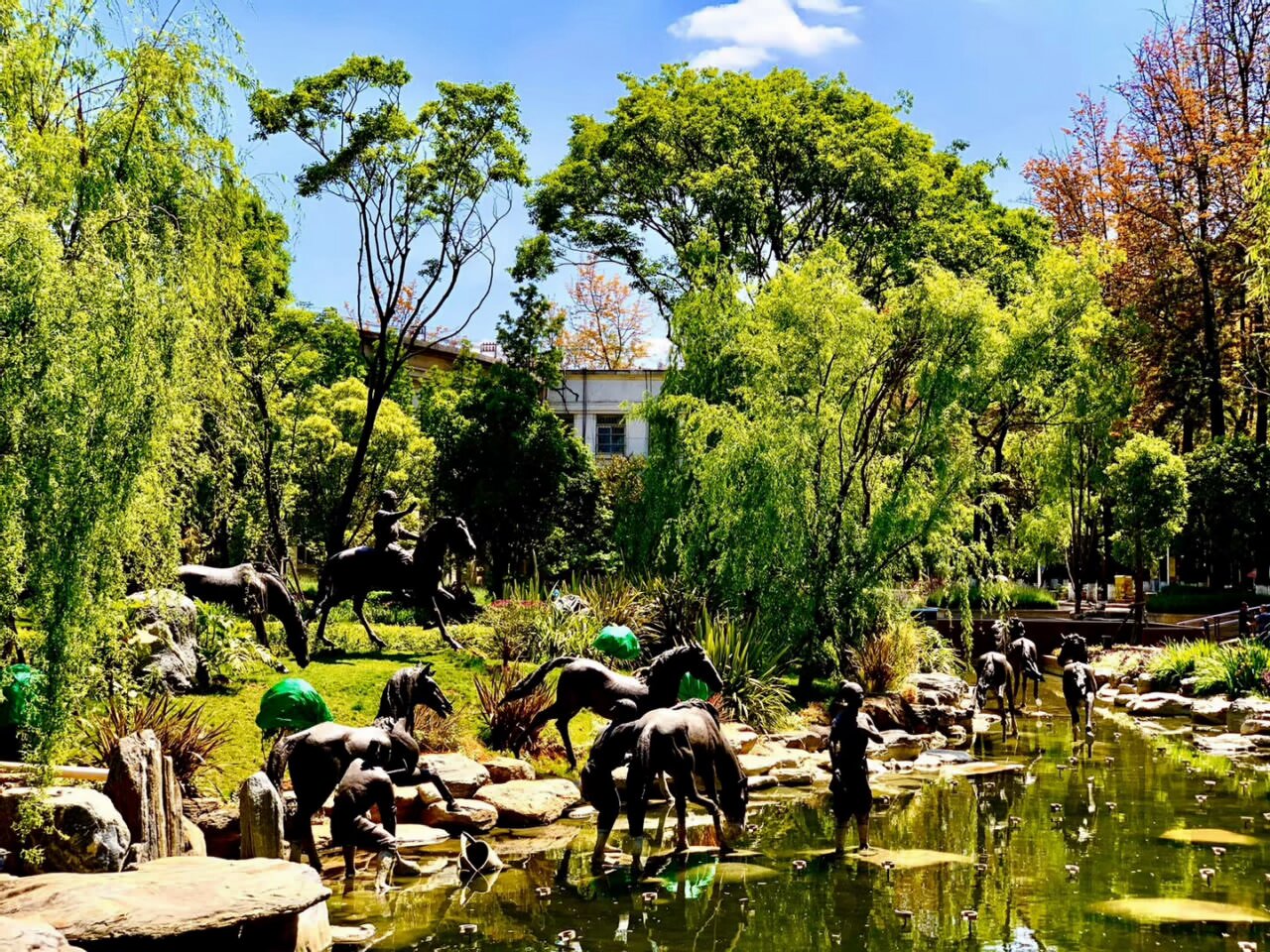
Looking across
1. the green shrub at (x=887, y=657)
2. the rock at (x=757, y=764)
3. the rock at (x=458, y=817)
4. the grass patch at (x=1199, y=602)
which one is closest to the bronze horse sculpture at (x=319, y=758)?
the rock at (x=458, y=817)

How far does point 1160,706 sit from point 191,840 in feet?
55.2

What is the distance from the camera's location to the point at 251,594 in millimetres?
13594

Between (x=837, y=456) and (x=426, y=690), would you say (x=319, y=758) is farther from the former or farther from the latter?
(x=837, y=456)

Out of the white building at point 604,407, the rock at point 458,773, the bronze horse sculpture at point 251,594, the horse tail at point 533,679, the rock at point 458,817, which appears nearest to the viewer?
the rock at point 458,817

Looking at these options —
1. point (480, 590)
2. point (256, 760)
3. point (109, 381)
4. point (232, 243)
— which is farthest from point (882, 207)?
point (109, 381)

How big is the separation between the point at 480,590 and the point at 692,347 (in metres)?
9.68

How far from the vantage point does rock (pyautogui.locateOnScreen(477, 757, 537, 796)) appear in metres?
11.8

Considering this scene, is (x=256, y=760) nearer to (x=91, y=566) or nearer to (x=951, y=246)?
(x=91, y=566)

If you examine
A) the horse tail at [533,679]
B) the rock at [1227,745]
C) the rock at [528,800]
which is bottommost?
the rock at [1227,745]

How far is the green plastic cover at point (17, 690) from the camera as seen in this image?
Answer: 285 inches

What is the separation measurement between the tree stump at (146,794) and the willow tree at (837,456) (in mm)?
10910

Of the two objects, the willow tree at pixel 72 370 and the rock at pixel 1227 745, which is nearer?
the willow tree at pixel 72 370

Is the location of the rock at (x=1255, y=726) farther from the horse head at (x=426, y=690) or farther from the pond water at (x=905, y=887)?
the horse head at (x=426, y=690)

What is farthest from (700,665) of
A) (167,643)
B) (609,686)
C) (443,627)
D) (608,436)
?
(608,436)
